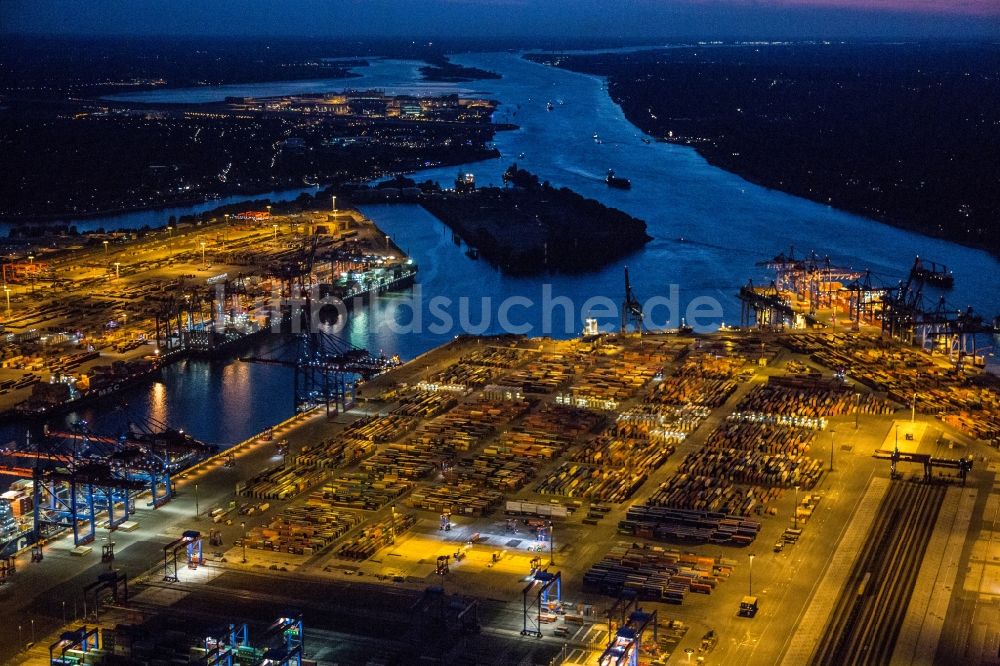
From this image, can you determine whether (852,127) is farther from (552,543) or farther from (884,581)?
(884,581)

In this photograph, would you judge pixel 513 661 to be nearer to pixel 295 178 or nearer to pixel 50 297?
pixel 50 297

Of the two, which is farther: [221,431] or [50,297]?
[50,297]

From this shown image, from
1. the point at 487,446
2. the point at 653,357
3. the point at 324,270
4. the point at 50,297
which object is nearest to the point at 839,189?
the point at 324,270

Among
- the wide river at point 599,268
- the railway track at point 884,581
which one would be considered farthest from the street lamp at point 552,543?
the wide river at point 599,268

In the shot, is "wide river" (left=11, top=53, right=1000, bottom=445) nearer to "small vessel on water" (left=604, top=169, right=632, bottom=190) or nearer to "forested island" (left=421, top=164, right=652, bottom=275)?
"small vessel on water" (left=604, top=169, right=632, bottom=190)

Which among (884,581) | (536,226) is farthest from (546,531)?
(536,226)

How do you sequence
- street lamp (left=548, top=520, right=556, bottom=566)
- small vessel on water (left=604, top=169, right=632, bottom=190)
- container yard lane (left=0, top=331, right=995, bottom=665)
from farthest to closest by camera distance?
small vessel on water (left=604, top=169, right=632, bottom=190), street lamp (left=548, top=520, right=556, bottom=566), container yard lane (left=0, top=331, right=995, bottom=665)

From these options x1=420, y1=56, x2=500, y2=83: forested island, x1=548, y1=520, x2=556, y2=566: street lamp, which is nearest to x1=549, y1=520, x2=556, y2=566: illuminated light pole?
x1=548, y1=520, x2=556, y2=566: street lamp
